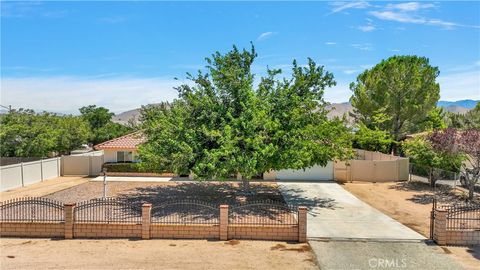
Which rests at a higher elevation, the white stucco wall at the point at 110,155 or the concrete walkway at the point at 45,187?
the white stucco wall at the point at 110,155

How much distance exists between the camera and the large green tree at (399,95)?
36375mm

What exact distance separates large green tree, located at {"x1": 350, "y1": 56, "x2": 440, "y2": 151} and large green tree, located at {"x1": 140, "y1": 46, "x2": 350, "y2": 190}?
1748 cm

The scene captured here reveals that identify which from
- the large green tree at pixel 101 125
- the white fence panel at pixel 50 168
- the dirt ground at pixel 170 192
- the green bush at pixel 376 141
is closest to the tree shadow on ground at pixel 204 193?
the dirt ground at pixel 170 192

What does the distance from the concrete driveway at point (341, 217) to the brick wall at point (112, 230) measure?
600 centimetres

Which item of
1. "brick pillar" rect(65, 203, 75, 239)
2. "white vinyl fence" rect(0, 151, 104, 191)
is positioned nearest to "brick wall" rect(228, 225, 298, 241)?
"brick pillar" rect(65, 203, 75, 239)

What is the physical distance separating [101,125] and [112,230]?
2087 inches

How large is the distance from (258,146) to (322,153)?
11.7 ft

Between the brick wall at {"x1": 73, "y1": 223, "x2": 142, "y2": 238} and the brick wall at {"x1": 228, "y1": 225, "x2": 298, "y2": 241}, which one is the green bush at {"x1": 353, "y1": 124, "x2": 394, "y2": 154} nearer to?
the brick wall at {"x1": 228, "y1": 225, "x2": 298, "y2": 241}

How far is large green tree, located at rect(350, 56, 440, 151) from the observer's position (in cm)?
3638

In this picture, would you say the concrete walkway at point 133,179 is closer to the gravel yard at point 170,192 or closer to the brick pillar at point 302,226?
the gravel yard at point 170,192

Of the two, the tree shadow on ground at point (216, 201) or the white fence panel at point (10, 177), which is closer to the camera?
the tree shadow on ground at point (216, 201)

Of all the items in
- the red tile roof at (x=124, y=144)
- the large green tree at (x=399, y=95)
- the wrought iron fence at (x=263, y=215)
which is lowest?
the wrought iron fence at (x=263, y=215)

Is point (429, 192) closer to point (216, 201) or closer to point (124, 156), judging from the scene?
point (216, 201)

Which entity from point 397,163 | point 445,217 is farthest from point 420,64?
point 445,217
